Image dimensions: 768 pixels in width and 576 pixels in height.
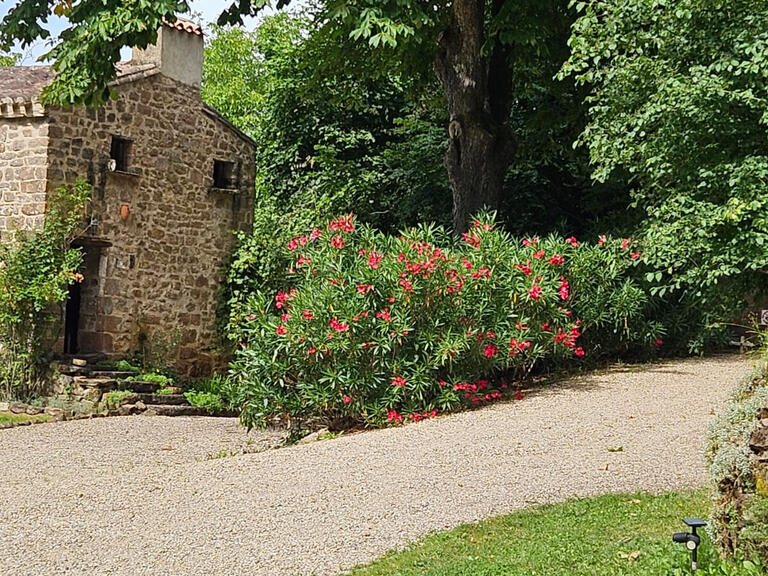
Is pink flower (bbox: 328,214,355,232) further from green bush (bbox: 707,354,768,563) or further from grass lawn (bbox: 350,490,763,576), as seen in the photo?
green bush (bbox: 707,354,768,563)

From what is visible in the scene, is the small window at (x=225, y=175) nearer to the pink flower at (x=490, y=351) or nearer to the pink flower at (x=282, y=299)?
the pink flower at (x=282, y=299)

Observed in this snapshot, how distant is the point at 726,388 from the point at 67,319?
9.85 meters

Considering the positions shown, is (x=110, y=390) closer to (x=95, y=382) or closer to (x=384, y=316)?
(x=95, y=382)

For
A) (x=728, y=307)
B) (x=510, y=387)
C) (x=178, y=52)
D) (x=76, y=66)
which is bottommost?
(x=510, y=387)

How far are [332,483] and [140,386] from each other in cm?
771

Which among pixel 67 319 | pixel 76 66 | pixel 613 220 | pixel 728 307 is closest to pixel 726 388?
pixel 728 307

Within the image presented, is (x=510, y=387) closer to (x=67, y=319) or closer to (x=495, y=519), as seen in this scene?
(x=495, y=519)

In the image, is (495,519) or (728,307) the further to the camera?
(728,307)

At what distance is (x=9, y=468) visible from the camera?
9.83 metres

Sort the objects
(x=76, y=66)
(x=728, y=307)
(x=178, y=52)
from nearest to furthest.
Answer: (x=728, y=307)
(x=76, y=66)
(x=178, y=52)

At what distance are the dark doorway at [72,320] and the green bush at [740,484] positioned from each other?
12.0 meters

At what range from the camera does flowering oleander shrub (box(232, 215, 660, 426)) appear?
1037cm

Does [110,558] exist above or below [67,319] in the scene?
below

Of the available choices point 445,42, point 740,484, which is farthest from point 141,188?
point 740,484
